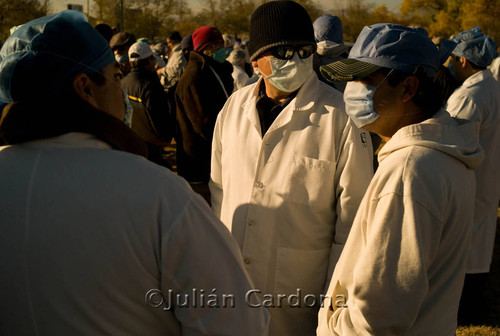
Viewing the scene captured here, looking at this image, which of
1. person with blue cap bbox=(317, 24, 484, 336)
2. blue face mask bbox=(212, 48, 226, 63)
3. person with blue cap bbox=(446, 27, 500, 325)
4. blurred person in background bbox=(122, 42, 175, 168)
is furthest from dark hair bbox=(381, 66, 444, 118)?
blue face mask bbox=(212, 48, 226, 63)

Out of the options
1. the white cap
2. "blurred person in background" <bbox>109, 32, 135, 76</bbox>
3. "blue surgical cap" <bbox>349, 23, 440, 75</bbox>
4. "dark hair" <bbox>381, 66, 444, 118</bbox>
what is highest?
"blue surgical cap" <bbox>349, 23, 440, 75</bbox>

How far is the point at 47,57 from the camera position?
1.42m

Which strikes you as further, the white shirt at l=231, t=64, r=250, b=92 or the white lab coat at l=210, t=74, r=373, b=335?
the white shirt at l=231, t=64, r=250, b=92

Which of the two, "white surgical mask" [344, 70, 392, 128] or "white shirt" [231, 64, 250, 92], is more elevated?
"white surgical mask" [344, 70, 392, 128]

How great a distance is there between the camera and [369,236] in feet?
6.16

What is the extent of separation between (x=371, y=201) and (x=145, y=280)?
0.91 metres

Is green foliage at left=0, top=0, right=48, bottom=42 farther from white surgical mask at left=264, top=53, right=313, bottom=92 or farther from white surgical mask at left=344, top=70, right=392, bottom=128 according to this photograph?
white surgical mask at left=344, top=70, right=392, bottom=128

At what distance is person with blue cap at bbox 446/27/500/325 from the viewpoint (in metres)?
4.54

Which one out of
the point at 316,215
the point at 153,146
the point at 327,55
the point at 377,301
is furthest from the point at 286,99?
the point at 153,146

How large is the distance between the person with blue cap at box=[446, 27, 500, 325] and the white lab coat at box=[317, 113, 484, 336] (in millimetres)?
2803

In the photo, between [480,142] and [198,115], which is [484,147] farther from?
[198,115]

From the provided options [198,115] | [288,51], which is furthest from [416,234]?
[198,115]

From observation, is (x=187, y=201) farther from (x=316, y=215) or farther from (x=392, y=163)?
(x=316, y=215)

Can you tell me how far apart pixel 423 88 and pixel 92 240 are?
138cm
